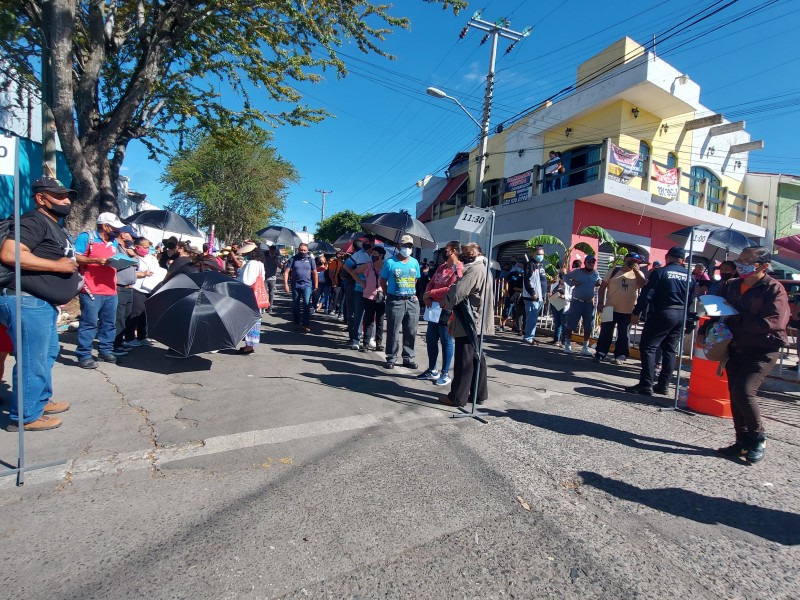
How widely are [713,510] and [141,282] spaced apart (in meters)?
7.08

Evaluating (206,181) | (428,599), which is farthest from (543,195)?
(206,181)

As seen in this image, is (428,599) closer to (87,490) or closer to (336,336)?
(87,490)

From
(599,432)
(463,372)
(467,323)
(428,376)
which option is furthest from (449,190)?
(599,432)

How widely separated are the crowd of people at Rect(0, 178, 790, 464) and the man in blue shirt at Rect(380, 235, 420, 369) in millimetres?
16

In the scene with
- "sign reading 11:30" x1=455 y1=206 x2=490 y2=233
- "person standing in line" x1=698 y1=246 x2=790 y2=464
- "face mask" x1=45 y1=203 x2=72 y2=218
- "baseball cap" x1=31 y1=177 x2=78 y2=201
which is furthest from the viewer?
"sign reading 11:30" x1=455 y1=206 x2=490 y2=233

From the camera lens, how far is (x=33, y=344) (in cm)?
343

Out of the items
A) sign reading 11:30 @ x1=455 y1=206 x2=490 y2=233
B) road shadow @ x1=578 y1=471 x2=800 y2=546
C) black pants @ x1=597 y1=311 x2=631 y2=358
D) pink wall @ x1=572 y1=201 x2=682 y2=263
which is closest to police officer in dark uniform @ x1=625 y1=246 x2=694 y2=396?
black pants @ x1=597 y1=311 x2=631 y2=358

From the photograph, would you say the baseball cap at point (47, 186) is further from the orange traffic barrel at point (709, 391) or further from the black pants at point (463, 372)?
the orange traffic barrel at point (709, 391)

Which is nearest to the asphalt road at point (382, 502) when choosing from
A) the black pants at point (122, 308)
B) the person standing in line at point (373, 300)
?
the black pants at point (122, 308)

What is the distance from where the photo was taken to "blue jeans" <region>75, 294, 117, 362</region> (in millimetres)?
5398

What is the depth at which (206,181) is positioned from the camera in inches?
958

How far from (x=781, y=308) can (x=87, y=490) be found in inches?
217

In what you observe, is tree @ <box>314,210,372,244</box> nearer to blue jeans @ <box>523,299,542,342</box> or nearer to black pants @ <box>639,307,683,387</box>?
blue jeans @ <box>523,299,542,342</box>

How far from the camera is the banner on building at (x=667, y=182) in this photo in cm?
1513
